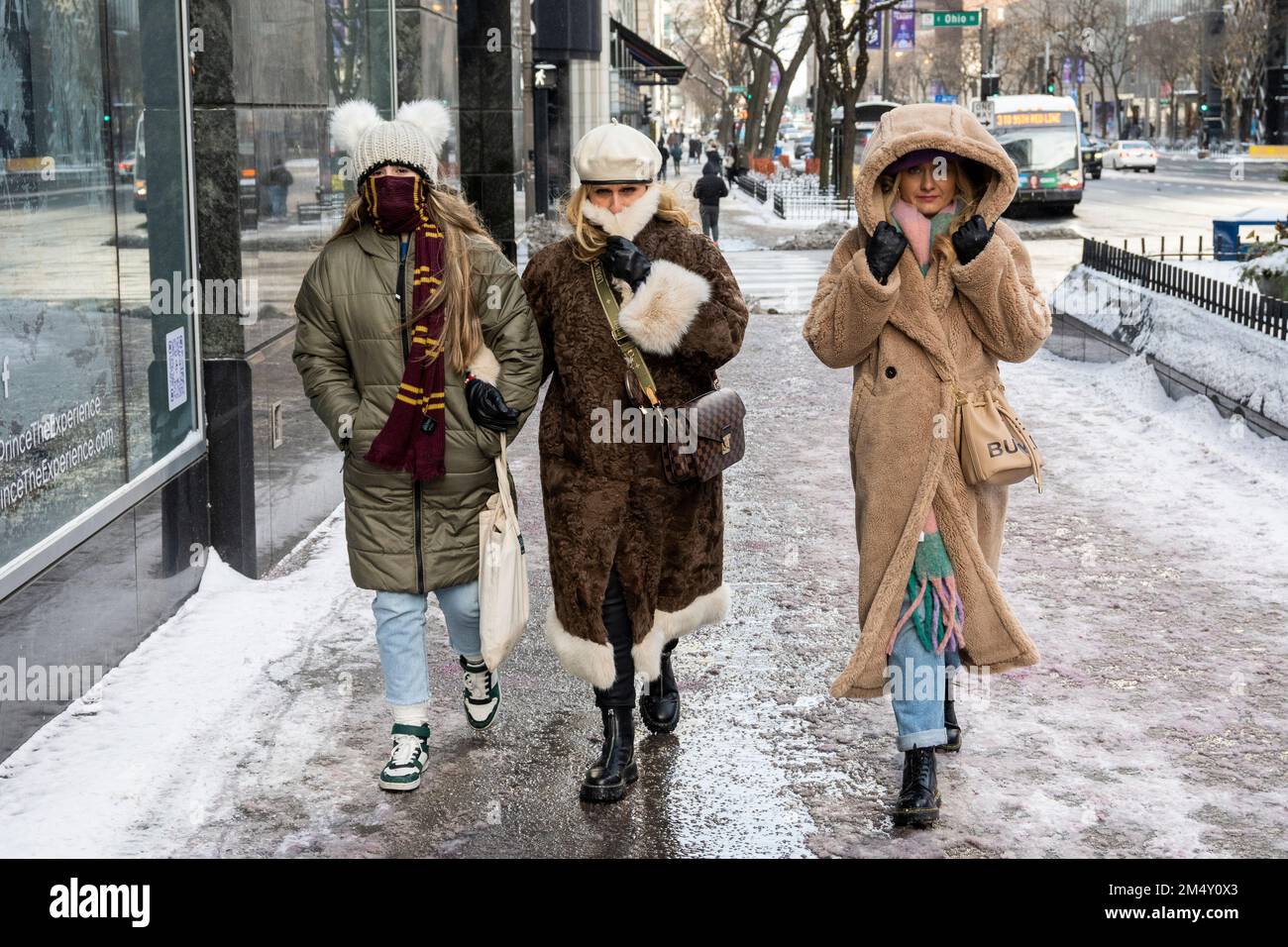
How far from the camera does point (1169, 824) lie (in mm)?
4727

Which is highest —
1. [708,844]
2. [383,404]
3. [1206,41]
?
[1206,41]

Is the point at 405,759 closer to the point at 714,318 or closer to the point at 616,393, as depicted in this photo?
the point at 616,393

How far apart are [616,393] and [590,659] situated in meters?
0.80

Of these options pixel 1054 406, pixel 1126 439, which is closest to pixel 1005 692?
pixel 1126 439

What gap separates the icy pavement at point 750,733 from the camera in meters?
4.72

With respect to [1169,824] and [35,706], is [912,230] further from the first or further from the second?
[35,706]

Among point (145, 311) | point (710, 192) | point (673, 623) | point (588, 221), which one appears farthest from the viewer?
point (710, 192)

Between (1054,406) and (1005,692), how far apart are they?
247 inches

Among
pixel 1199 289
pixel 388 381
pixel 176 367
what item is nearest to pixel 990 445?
pixel 388 381

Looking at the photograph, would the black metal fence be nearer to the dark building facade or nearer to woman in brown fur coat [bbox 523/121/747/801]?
the dark building facade

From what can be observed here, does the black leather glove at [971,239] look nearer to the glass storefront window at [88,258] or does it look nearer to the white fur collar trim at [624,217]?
the white fur collar trim at [624,217]

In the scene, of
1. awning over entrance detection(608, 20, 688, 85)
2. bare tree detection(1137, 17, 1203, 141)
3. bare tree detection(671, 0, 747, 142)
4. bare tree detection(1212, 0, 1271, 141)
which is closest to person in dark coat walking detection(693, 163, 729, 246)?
awning over entrance detection(608, 20, 688, 85)

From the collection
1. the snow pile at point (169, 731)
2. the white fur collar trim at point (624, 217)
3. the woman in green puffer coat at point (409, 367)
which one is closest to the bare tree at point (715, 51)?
the snow pile at point (169, 731)

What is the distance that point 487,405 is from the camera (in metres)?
4.93
